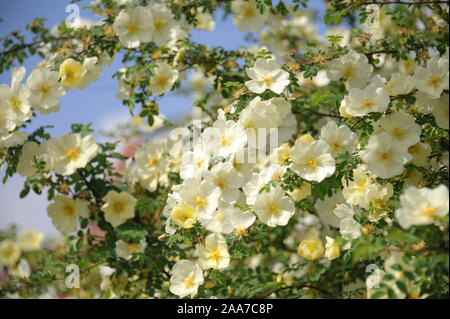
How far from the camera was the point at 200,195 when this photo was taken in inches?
53.1

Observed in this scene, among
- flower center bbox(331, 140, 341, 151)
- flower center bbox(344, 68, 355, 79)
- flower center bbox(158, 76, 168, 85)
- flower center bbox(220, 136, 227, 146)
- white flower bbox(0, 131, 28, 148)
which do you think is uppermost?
flower center bbox(158, 76, 168, 85)

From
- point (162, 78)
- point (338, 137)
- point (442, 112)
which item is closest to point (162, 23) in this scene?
point (162, 78)

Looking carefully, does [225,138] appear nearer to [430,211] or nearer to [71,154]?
[430,211]

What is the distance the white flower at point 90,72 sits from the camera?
1911 millimetres

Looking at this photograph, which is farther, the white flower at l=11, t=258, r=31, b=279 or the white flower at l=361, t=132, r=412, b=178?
the white flower at l=11, t=258, r=31, b=279

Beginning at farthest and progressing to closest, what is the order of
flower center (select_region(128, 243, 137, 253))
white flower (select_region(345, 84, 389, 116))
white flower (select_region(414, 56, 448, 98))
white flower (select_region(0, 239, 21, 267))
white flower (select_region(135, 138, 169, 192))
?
white flower (select_region(0, 239, 21, 267)) → white flower (select_region(135, 138, 169, 192)) → flower center (select_region(128, 243, 137, 253)) → white flower (select_region(345, 84, 389, 116)) → white flower (select_region(414, 56, 448, 98))

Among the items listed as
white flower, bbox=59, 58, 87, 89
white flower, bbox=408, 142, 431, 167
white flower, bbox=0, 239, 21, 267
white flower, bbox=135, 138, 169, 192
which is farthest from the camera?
white flower, bbox=0, 239, 21, 267

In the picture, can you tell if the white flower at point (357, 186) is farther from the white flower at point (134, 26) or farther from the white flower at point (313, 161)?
the white flower at point (134, 26)

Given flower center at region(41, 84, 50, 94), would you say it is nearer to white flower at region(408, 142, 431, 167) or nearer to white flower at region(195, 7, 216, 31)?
white flower at region(195, 7, 216, 31)

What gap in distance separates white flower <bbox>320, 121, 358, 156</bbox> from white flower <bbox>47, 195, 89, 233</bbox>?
1.09 m

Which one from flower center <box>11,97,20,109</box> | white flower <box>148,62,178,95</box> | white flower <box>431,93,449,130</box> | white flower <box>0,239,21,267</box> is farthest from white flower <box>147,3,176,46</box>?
white flower <box>0,239,21,267</box>

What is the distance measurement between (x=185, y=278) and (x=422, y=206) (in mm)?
812

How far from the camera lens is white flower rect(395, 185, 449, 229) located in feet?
3.17

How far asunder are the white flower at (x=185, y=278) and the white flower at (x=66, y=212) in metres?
0.63
